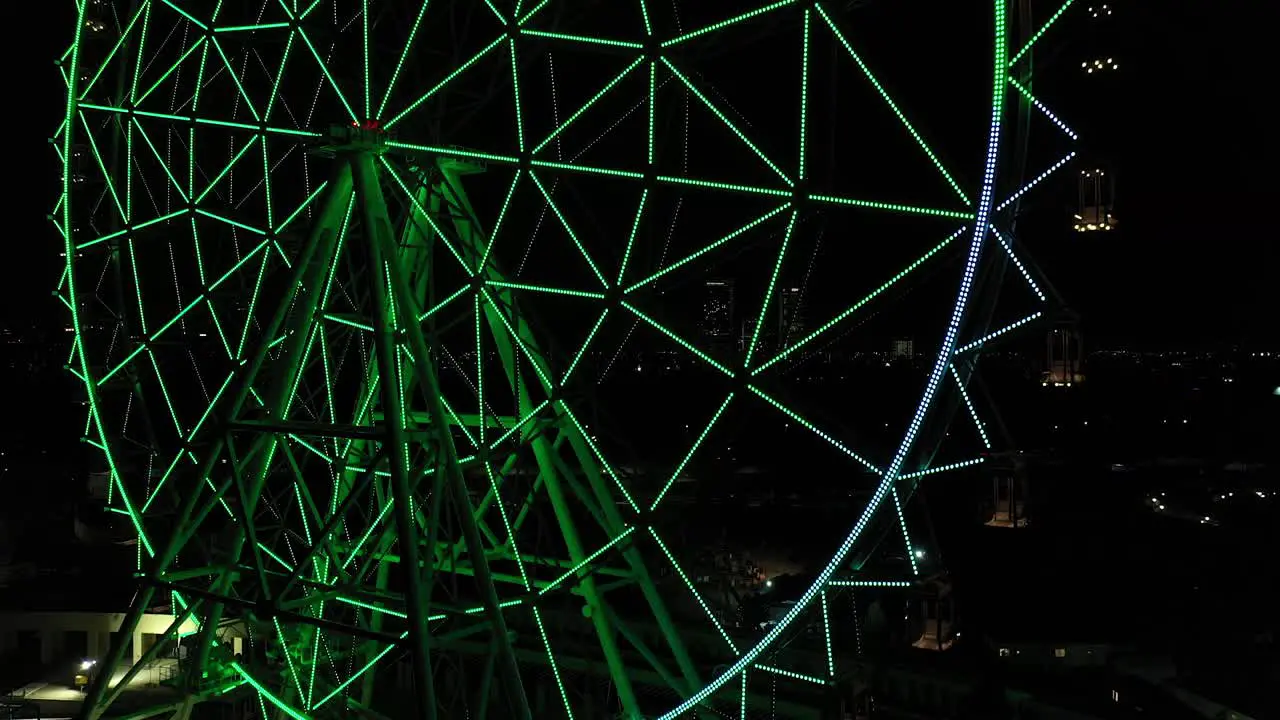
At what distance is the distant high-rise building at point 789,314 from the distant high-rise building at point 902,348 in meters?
4.50

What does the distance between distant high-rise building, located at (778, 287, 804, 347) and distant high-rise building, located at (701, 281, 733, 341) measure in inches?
53.2

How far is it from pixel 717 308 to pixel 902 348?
4107 mm

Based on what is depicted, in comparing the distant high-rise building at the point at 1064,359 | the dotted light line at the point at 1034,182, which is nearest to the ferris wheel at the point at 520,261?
the dotted light line at the point at 1034,182

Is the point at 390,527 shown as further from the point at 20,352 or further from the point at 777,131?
the point at 20,352

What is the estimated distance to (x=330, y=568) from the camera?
12867 millimetres

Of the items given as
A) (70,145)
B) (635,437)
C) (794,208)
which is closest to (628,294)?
(794,208)

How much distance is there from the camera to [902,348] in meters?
14.8

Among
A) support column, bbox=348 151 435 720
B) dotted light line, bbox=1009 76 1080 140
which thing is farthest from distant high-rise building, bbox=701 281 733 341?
dotted light line, bbox=1009 76 1080 140

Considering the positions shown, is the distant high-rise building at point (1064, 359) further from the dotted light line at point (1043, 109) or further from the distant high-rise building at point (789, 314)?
the distant high-rise building at point (789, 314)

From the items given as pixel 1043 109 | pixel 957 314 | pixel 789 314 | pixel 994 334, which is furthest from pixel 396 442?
pixel 1043 109

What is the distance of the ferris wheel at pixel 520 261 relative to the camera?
8086 millimetres

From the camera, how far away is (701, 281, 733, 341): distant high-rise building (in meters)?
10.6

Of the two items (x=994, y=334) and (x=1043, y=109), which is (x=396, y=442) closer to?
(x=994, y=334)

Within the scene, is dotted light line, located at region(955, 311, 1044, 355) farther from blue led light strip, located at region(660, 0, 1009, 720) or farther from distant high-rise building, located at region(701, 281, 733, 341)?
distant high-rise building, located at region(701, 281, 733, 341)
